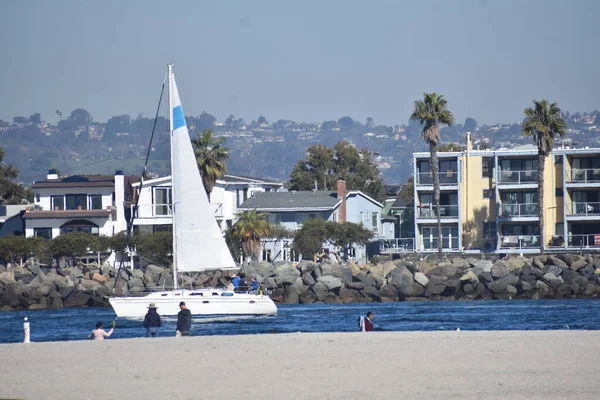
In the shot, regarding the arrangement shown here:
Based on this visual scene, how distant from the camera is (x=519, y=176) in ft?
233

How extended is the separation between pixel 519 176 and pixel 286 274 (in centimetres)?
2040

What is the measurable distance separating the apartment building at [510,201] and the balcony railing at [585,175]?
Answer: 6cm

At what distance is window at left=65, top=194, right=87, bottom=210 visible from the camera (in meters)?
71.9

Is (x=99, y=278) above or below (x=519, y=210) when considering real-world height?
below

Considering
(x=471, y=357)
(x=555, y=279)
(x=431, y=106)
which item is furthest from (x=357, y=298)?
(x=471, y=357)

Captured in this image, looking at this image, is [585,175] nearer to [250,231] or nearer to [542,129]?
[542,129]

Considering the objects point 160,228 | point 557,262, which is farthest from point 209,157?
point 557,262

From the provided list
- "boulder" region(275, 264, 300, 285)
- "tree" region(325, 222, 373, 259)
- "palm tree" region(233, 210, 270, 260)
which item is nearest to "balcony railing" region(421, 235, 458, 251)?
"tree" region(325, 222, 373, 259)

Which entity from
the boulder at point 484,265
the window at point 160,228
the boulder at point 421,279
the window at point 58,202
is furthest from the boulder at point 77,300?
the boulder at point 484,265

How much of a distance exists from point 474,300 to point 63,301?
70.5 ft

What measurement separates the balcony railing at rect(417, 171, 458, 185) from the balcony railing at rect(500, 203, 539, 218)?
3.86 m

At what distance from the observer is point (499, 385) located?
1962 centimetres

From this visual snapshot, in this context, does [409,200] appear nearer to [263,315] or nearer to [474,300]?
[474,300]

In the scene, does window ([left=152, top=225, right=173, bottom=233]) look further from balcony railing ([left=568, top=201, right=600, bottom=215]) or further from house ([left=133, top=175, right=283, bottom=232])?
balcony railing ([left=568, top=201, right=600, bottom=215])
